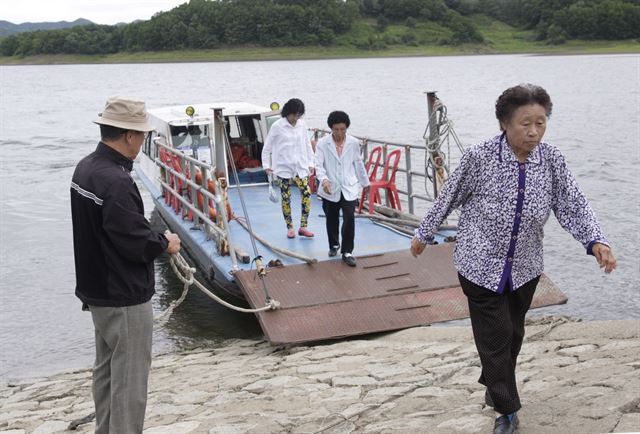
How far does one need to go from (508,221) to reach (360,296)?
391cm

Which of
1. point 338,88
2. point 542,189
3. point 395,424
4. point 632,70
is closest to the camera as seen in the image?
point 542,189

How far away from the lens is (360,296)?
7926mm

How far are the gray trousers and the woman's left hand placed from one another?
89.3 inches

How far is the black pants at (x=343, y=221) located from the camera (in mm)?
8281

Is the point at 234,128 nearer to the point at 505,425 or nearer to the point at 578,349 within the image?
the point at 578,349

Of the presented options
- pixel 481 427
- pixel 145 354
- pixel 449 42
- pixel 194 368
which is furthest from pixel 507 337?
pixel 449 42

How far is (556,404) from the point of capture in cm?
468

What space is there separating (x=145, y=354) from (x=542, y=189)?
217 centimetres

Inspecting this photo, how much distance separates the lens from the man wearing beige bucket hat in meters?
3.94

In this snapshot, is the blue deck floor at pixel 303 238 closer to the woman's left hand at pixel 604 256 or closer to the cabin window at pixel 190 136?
the cabin window at pixel 190 136

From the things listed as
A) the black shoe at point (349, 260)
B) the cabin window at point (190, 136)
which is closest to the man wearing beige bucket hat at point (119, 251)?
the black shoe at point (349, 260)

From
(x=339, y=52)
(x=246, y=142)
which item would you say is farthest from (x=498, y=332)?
(x=339, y=52)

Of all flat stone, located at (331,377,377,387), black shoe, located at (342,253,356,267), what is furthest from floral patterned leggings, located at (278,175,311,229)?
flat stone, located at (331,377,377,387)

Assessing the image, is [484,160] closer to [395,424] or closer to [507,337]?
[507,337]
